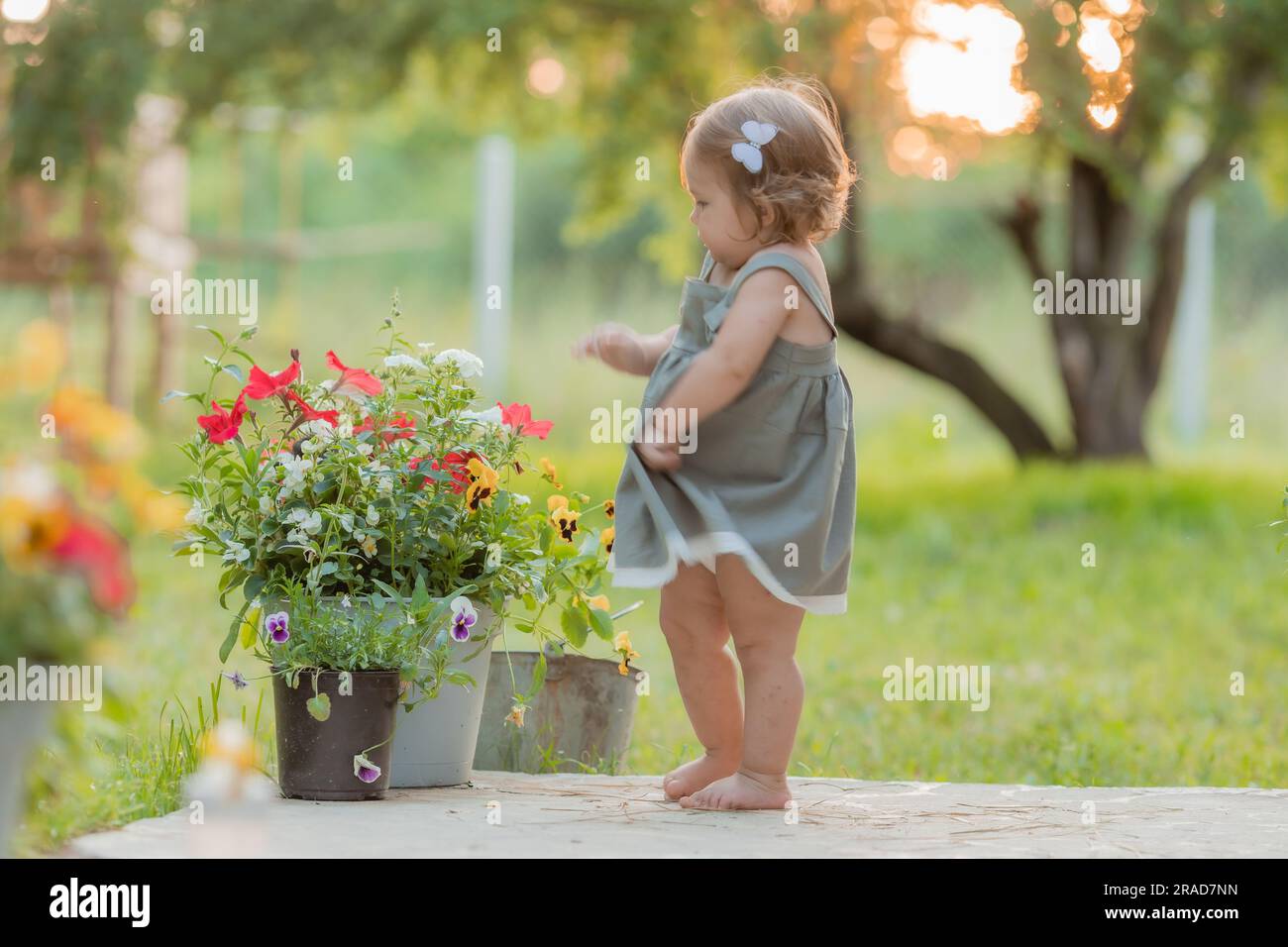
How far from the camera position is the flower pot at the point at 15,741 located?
5.23 feet

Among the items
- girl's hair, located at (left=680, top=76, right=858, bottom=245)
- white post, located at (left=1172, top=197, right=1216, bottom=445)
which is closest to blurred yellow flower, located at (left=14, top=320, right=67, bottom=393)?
girl's hair, located at (left=680, top=76, right=858, bottom=245)

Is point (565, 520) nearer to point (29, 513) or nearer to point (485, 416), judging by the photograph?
point (485, 416)

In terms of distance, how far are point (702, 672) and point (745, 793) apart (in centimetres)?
25

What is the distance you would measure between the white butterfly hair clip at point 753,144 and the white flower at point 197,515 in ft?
3.81

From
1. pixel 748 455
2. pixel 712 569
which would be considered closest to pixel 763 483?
pixel 748 455

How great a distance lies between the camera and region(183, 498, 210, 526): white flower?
111 inches

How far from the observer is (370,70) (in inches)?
327

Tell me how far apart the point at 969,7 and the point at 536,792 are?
17.8 feet

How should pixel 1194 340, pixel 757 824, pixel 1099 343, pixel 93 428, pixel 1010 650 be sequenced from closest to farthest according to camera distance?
pixel 93 428
pixel 757 824
pixel 1010 650
pixel 1099 343
pixel 1194 340

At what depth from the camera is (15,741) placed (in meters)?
1.60

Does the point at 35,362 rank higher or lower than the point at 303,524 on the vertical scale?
higher

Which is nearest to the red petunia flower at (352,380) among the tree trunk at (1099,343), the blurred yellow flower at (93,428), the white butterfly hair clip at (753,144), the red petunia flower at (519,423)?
the red petunia flower at (519,423)
